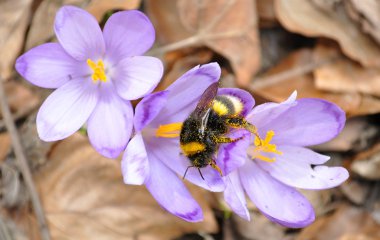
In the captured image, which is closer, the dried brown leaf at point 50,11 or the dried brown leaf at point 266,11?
the dried brown leaf at point 50,11

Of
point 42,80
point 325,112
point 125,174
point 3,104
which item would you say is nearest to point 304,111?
point 325,112

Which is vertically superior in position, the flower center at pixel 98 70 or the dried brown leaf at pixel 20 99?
the flower center at pixel 98 70

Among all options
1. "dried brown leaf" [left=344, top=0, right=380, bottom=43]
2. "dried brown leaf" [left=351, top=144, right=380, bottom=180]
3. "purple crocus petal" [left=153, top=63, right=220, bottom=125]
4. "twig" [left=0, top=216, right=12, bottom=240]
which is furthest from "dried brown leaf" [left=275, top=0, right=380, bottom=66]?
"twig" [left=0, top=216, right=12, bottom=240]

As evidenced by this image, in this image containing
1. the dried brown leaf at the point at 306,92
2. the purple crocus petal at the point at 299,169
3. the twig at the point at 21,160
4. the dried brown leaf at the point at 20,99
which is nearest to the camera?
the purple crocus petal at the point at 299,169

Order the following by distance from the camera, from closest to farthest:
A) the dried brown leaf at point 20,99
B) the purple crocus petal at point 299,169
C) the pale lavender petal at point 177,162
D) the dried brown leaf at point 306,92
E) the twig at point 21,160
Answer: the pale lavender petal at point 177,162 < the purple crocus petal at point 299,169 < the twig at point 21,160 < the dried brown leaf at point 20,99 < the dried brown leaf at point 306,92

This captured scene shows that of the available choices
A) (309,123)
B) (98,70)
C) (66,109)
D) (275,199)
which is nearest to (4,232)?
(66,109)

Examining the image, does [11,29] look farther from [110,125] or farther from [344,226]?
[344,226]

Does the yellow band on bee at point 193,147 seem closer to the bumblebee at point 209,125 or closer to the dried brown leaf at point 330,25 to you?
the bumblebee at point 209,125

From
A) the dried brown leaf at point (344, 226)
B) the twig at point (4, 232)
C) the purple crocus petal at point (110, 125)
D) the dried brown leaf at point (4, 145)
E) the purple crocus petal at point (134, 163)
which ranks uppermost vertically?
the purple crocus petal at point (134, 163)

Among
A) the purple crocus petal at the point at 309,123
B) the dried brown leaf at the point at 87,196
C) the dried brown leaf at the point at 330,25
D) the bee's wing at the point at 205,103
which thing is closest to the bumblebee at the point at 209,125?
the bee's wing at the point at 205,103
